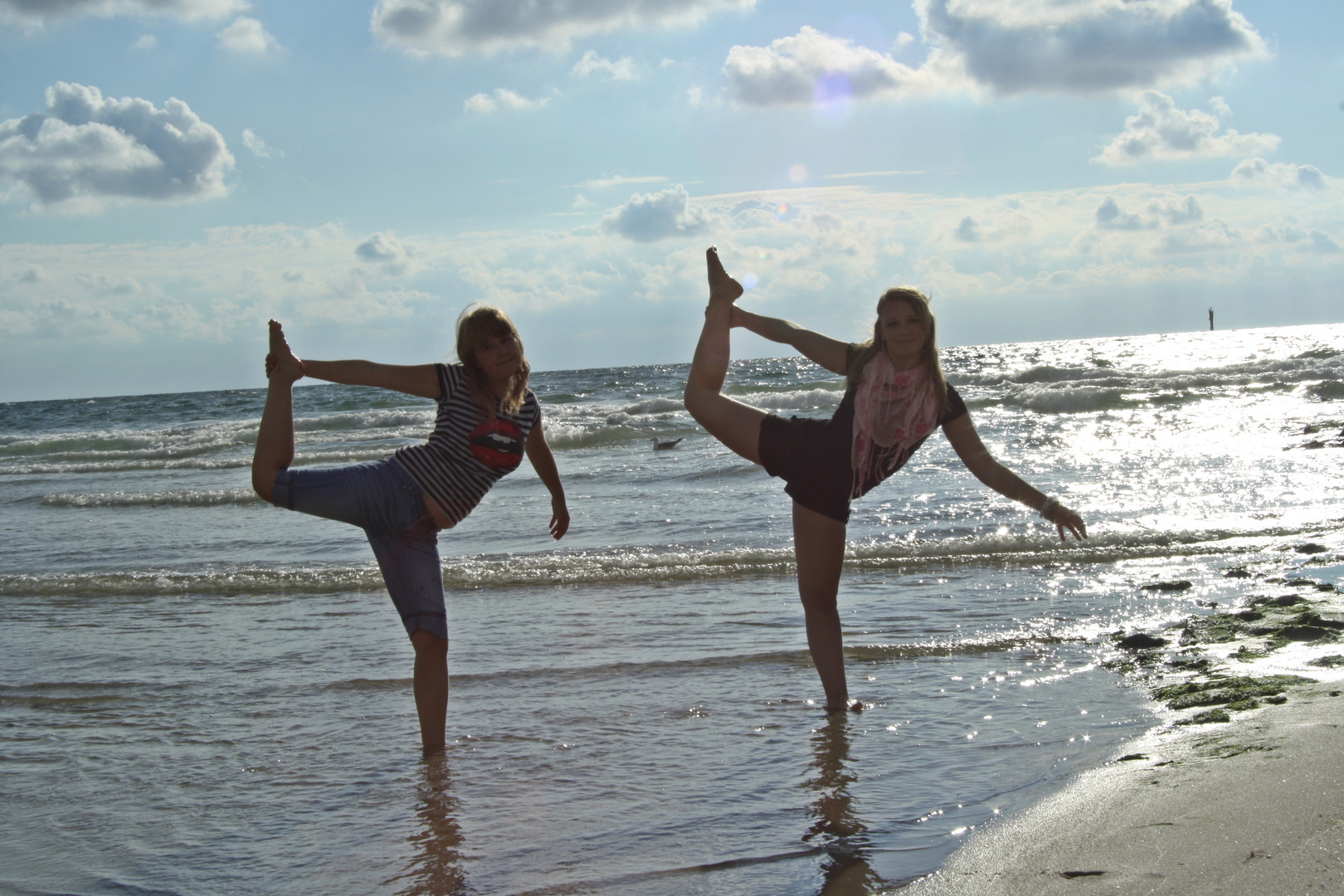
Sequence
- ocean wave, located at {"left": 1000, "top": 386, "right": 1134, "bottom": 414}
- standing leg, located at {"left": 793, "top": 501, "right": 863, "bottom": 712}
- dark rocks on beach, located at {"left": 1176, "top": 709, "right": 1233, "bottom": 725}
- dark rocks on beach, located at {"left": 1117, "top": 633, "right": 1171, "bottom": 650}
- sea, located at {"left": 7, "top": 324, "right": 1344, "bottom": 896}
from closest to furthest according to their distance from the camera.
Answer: sea, located at {"left": 7, "top": 324, "right": 1344, "bottom": 896}
dark rocks on beach, located at {"left": 1176, "top": 709, "right": 1233, "bottom": 725}
standing leg, located at {"left": 793, "top": 501, "right": 863, "bottom": 712}
dark rocks on beach, located at {"left": 1117, "top": 633, "right": 1171, "bottom": 650}
ocean wave, located at {"left": 1000, "top": 386, "right": 1134, "bottom": 414}

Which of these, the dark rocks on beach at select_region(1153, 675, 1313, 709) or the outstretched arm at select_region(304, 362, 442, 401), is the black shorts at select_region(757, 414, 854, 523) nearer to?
the outstretched arm at select_region(304, 362, 442, 401)

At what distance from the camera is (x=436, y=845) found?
3.15 m

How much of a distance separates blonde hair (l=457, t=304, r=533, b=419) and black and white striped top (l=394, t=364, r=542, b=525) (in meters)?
0.03

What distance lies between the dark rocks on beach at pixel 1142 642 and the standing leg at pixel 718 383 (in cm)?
226

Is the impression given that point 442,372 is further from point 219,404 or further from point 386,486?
point 219,404

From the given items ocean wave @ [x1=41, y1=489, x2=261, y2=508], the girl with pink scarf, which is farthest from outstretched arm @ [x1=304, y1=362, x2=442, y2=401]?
ocean wave @ [x1=41, y1=489, x2=261, y2=508]

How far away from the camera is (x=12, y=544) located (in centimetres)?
1021

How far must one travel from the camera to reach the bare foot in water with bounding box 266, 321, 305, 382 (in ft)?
12.0

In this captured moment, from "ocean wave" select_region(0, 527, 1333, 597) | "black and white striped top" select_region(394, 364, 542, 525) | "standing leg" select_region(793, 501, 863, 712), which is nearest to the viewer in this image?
"black and white striped top" select_region(394, 364, 542, 525)

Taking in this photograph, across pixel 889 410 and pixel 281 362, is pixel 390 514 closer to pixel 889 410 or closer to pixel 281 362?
pixel 281 362

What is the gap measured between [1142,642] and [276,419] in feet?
13.6

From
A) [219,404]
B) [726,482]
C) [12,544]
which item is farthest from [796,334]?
[219,404]

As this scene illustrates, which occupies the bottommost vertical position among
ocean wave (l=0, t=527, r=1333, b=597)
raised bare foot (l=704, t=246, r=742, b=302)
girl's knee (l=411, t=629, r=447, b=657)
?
ocean wave (l=0, t=527, r=1333, b=597)

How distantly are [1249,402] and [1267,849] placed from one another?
2102cm
